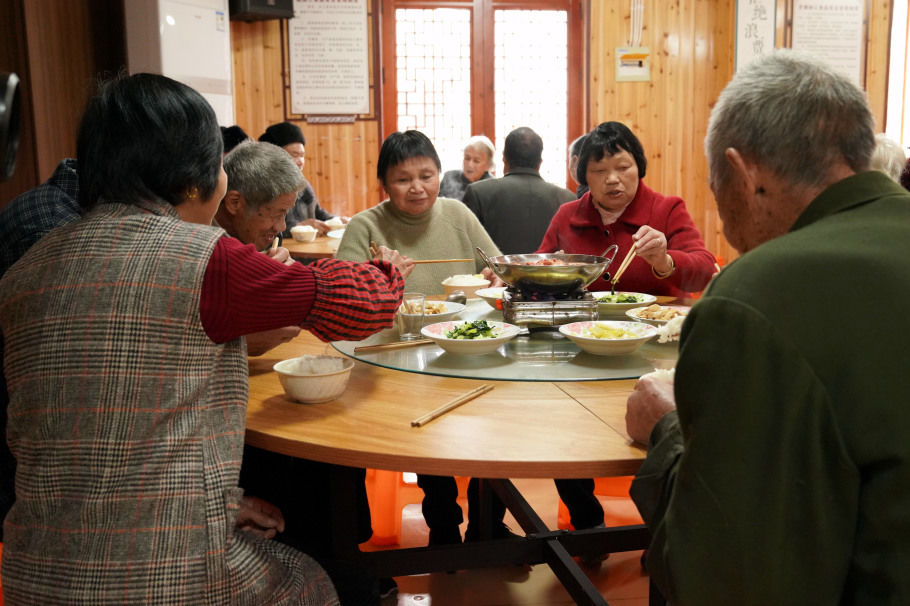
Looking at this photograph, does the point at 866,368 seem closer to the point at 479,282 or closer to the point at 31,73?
the point at 479,282

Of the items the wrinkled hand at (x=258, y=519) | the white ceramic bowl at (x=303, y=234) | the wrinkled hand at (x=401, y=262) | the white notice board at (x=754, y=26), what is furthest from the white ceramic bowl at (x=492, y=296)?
the white notice board at (x=754, y=26)

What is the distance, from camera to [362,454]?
1244 millimetres

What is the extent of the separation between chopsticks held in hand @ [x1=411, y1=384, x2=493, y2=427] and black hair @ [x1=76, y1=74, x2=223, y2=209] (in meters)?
0.58

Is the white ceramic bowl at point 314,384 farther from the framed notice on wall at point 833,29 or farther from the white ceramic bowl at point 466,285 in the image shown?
the framed notice on wall at point 833,29

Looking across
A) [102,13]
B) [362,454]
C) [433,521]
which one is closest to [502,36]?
[102,13]

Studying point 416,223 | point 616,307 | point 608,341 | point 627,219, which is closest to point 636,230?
point 627,219

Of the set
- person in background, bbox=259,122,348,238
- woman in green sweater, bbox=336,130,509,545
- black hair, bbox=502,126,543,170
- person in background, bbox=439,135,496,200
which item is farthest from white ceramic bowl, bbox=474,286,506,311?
person in background, bbox=439,135,496,200

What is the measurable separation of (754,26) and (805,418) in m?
6.86

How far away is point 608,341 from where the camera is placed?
166 centimetres

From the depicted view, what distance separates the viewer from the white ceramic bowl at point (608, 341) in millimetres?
1662

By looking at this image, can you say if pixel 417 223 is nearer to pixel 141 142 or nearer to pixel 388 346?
pixel 388 346

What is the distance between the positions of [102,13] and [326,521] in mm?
4844

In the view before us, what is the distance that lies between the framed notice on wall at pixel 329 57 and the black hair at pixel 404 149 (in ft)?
12.8

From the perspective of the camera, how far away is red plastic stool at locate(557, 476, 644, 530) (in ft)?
9.50
